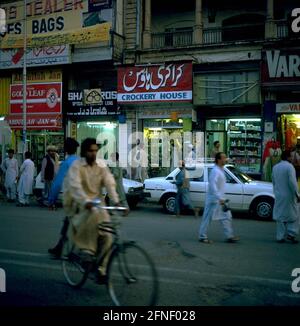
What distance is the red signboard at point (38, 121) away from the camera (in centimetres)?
2223

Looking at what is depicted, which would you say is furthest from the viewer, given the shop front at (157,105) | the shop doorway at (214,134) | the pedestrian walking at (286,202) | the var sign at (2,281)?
the shop doorway at (214,134)

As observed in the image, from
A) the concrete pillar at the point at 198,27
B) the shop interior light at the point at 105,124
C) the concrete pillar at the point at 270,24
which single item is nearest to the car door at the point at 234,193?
the concrete pillar at the point at 270,24

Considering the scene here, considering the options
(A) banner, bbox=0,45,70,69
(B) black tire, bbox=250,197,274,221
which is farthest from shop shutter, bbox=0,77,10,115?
(B) black tire, bbox=250,197,274,221

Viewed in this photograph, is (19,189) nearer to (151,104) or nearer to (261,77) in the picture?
(151,104)

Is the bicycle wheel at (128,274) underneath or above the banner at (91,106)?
underneath

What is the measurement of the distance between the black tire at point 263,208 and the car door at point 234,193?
0.37 m

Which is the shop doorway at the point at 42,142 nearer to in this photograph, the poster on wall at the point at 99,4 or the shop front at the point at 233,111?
the poster on wall at the point at 99,4

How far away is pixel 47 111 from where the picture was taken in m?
22.5

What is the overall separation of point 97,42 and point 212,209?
1395 cm

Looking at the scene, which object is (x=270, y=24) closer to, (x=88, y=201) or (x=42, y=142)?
(x=42, y=142)

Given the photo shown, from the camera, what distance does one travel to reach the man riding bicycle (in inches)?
214

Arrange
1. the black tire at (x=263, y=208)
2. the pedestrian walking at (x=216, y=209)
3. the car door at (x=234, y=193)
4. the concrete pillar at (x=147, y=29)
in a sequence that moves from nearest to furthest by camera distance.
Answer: the pedestrian walking at (x=216, y=209), the black tire at (x=263, y=208), the car door at (x=234, y=193), the concrete pillar at (x=147, y=29)

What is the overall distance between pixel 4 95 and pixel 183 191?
14887 millimetres
